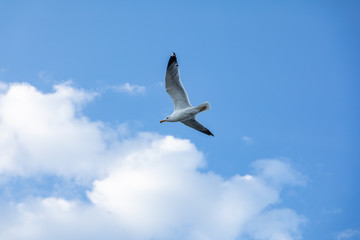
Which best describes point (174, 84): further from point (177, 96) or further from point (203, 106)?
point (203, 106)

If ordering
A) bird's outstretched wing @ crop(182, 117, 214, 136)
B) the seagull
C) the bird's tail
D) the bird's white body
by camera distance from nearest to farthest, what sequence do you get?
the bird's tail < the bird's white body < the seagull < bird's outstretched wing @ crop(182, 117, 214, 136)

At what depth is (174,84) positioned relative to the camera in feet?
73.6

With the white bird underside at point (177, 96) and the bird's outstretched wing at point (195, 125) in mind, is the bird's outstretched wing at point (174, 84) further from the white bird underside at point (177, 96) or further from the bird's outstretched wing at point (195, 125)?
the bird's outstretched wing at point (195, 125)

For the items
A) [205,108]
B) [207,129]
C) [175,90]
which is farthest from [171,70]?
[207,129]

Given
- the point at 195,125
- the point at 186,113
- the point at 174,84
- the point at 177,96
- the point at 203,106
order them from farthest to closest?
the point at 195,125 → the point at 186,113 → the point at 177,96 → the point at 174,84 → the point at 203,106

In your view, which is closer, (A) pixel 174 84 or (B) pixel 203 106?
(B) pixel 203 106

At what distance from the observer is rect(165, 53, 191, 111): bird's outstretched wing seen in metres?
22.3

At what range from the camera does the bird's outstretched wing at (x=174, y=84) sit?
2233cm

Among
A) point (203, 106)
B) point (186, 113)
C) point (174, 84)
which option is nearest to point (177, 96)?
point (174, 84)

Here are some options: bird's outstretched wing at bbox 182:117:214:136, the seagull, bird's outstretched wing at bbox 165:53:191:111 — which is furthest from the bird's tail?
bird's outstretched wing at bbox 182:117:214:136

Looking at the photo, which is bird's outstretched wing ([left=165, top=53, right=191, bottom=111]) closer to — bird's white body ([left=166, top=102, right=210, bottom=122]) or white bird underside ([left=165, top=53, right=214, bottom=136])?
white bird underside ([left=165, top=53, right=214, bottom=136])

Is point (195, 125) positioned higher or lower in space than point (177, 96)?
higher

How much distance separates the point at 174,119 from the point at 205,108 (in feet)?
7.61

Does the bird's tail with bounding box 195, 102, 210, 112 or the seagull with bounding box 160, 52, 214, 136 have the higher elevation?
the seagull with bounding box 160, 52, 214, 136
